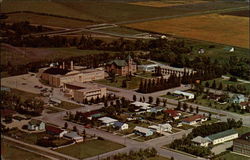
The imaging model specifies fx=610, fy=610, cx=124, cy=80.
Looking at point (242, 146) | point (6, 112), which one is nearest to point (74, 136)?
point (6, 112)

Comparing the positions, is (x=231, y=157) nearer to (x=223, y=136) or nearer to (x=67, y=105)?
(x=223, y=136)

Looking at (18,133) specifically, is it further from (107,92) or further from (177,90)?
(177,90)

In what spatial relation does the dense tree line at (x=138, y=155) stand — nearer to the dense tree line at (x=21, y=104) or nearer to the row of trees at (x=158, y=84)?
the dense tree line at (x=21, y=104)

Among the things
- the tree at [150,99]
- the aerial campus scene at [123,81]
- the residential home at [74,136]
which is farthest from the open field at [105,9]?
the residential home at [74,136]

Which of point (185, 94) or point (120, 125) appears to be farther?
point (185, 94)

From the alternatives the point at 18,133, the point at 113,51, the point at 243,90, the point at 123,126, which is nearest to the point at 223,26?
the point at 113,51
